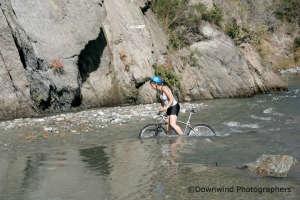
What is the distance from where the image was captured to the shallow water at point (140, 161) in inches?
477

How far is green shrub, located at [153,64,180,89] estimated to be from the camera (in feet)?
105

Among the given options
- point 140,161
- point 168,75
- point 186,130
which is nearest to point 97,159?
point 140,161

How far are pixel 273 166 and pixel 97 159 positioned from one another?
5155 millimetres

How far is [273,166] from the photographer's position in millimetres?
12984

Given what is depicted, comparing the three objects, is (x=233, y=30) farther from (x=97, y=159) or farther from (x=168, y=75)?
(x=97, y=159)

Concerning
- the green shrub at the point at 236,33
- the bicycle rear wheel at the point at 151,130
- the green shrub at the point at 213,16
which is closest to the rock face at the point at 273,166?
the bicycle rear wheel at the point at 151,130

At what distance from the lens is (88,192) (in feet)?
39.8

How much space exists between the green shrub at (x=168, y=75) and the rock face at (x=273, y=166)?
1881cm

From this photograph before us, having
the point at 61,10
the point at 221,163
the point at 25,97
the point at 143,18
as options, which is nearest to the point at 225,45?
the point at 143,18

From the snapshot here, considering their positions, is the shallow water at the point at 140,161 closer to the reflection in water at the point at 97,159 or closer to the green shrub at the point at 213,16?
the reflection in water at the point at 97,159

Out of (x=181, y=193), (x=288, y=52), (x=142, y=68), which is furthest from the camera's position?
(x=288, y=52)

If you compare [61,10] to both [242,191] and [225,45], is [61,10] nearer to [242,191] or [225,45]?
[225,45]

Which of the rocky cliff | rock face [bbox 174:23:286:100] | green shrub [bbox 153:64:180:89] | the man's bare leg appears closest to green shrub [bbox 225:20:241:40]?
the rocky cliff

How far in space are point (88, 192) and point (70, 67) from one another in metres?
16.1
